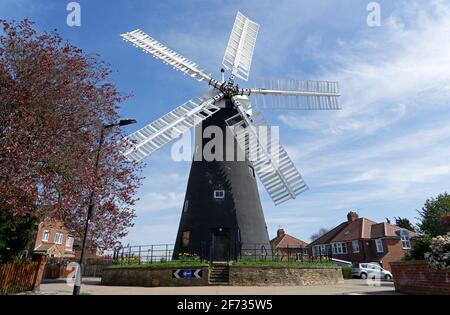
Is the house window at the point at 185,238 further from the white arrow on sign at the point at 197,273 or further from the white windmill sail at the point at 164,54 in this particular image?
the white windmill sail at the point at 164,54

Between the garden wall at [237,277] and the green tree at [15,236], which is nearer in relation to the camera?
the green tree at [15,236]

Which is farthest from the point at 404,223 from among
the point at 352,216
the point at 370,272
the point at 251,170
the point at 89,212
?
the point at 89,212

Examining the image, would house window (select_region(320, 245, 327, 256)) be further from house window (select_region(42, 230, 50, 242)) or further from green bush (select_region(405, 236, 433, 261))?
house window (select_region(42, 230, 50, 242))

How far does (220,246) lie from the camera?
768 inches

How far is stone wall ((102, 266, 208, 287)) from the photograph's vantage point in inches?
687

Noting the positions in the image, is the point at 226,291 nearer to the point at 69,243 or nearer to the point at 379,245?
the point at 379,245

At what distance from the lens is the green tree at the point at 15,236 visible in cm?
1315

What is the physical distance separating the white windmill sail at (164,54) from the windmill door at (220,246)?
34.8 ft

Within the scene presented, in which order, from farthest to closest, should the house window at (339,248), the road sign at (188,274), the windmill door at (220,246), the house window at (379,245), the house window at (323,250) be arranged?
the house window at (323,250) < the house window at (339,248) < the house window at (379,245) < the windmill door at (220,246) < the road sign at (188,274)

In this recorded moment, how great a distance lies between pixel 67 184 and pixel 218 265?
10.4m

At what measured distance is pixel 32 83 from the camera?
1009 cm

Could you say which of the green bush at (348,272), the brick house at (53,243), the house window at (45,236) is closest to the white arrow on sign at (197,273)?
the green bush at (348,272)
